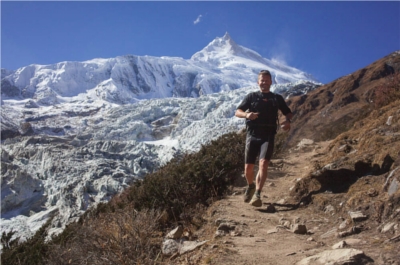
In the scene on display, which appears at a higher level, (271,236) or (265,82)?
(265,82)

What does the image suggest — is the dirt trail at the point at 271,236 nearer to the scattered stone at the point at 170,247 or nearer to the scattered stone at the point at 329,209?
the scattered stone at the point at 329,209

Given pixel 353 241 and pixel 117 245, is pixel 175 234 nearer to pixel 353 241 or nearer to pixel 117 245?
pixel 117 245

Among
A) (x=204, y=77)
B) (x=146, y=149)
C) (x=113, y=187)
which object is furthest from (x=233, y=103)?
(x=204, y=77)

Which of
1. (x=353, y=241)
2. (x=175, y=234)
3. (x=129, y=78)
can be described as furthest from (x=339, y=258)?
(x=129, y=78)

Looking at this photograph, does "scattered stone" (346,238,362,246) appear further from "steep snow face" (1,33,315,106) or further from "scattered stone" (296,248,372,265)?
"steep snow face" (1,33,315,106)

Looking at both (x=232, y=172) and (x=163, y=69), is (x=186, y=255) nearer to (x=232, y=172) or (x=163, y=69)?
(x=232, y=172)

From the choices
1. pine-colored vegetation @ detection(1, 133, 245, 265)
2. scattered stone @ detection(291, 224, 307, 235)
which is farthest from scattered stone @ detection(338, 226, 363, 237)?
pine-colored vegetation @ detection(1, 133, 245, 265)

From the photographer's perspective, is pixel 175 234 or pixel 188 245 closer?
pixel 188 245

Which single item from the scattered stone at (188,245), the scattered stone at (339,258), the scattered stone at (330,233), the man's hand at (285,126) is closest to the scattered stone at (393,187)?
the scattered stone at (330,233)
